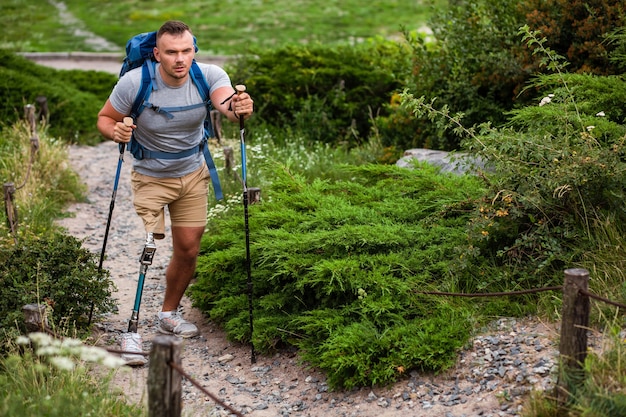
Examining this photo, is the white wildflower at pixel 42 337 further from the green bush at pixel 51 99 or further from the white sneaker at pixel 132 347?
the green bush at pixel 51 99

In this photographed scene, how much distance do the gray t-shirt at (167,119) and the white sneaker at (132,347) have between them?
1.17 metres

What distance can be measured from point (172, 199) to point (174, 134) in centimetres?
51

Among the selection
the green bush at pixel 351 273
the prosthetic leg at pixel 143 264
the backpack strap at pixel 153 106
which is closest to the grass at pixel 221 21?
the green bush at pixel 351 273

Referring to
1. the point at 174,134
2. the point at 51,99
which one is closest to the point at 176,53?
the point at 174,134

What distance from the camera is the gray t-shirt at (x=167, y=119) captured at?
5.74 m

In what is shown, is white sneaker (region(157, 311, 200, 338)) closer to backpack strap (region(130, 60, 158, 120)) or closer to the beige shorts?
the beige shorts

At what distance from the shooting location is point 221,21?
78.7 feet

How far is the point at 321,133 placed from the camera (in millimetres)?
11859

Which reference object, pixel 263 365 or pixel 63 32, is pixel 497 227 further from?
pixel 63 32

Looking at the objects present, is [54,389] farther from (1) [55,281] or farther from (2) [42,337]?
(1) [55,281]

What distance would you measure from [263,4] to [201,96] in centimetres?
2175

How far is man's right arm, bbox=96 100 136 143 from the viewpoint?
5.58 m

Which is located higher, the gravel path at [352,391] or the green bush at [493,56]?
the green bush at [493,56]

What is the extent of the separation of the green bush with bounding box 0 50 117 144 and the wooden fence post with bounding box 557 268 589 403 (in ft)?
31.0
